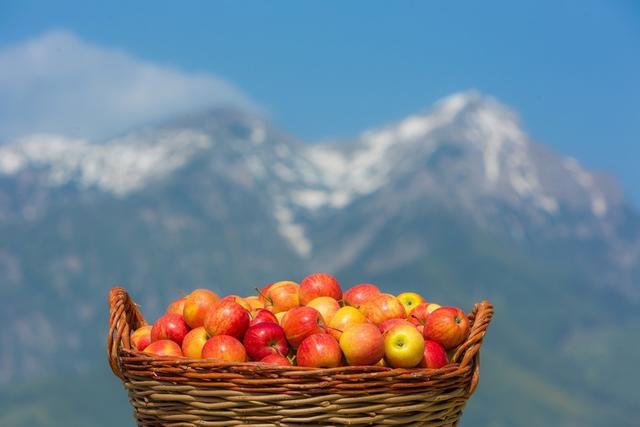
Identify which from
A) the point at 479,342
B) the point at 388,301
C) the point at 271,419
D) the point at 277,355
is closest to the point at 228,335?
the point at 277,355

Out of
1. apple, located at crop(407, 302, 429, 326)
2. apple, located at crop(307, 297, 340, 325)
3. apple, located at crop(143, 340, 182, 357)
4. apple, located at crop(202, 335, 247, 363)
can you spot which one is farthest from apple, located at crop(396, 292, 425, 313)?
apple, located at crop(143, 340, 182, 357)

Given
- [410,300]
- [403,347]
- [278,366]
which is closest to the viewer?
[278,366]

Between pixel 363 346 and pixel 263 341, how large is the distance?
0.78 m

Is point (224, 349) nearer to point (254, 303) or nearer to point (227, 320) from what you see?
point (227, 320)

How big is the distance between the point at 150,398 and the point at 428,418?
202cm

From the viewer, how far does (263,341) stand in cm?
651

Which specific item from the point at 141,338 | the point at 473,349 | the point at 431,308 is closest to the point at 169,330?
the point at 141,338

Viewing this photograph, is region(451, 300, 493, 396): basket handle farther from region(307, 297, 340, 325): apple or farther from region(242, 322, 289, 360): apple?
region(242, 322, 289, 360): apple

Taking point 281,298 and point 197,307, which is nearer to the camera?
point 197,307

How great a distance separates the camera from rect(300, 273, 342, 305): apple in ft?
24.6

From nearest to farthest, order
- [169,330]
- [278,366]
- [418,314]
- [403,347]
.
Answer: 1. [278,366]
2. [403,347]
3. [169,330]
4. [418,314]

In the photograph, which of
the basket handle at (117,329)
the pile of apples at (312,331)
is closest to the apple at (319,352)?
the pile of apples at (312,331)

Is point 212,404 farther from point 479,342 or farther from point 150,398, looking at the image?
point 479,342

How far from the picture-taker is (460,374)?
245 inches
